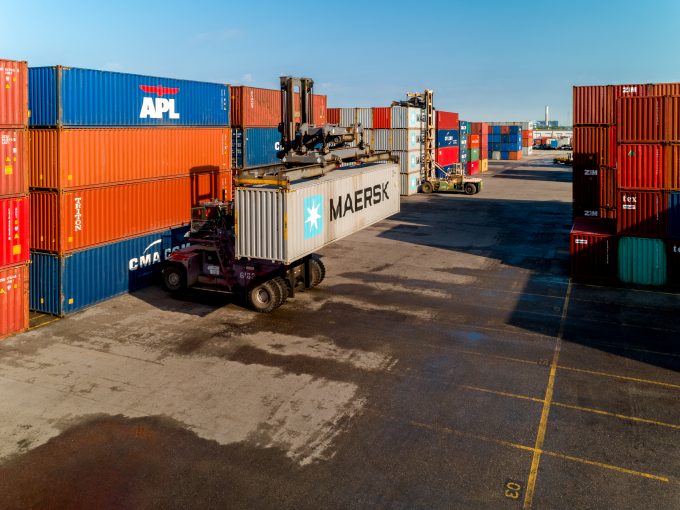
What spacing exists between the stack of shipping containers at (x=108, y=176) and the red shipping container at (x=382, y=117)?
1104 inches

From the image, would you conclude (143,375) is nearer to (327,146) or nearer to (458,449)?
(458,449)

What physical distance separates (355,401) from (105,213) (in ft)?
40.4

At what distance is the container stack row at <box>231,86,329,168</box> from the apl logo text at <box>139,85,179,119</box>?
244 inches

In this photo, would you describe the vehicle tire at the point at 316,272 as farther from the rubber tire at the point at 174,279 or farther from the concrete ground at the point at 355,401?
the rubber tire at the point at 174,279

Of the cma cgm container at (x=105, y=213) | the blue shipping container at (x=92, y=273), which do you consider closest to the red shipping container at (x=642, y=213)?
the cma cgm container at (x=105, y=213)

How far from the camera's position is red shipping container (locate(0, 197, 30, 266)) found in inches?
663

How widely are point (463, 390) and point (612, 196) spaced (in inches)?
813

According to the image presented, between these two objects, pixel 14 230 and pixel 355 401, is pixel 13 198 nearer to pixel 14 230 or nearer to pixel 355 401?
pixel 14 230

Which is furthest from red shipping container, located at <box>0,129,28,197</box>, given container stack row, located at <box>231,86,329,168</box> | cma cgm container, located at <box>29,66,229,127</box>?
container stack row, located at <box>231,86,329,168</box>

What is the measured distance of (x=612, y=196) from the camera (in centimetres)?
2988

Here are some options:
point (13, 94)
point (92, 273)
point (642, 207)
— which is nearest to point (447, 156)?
point (642, 207)

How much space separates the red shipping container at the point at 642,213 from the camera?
2234 cm

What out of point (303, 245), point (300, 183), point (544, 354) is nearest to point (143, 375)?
point (303, 245)

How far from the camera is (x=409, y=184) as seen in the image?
175 ft
